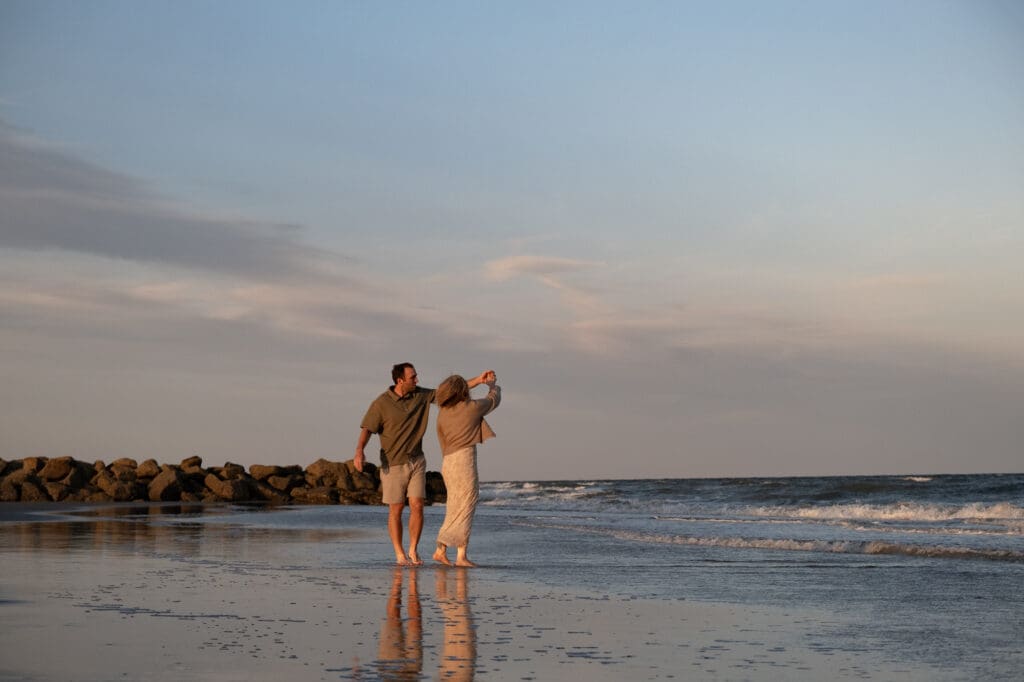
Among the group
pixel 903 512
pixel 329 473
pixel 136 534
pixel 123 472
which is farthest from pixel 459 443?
pixel 329 473

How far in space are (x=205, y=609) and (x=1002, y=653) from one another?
14.5 feet

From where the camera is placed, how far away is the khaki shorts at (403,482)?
36.4 feet

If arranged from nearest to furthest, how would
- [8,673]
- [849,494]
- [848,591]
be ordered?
1. [8,673]
2. [848,591]
3. [849,494]

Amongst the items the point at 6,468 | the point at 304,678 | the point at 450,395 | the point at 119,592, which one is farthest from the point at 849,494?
the point at 304,678

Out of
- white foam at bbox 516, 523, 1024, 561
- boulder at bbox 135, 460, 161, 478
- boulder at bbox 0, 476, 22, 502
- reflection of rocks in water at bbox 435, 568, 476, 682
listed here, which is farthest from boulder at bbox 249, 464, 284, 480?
reflection of rocks in water at bbox 435, 568, 476, 682

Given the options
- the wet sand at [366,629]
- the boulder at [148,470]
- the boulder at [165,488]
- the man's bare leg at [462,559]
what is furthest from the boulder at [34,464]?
the man's bare leg at [462,559]

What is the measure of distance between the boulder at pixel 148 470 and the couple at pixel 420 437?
2670 centimetres

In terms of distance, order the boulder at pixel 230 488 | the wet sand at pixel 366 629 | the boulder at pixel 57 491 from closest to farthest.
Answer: the wet sand at pixel 366 629 → the boulder at pixel 57 491 → the boulder at pixel 230 488

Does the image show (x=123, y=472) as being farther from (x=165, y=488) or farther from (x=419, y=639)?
(x=419, y=639)

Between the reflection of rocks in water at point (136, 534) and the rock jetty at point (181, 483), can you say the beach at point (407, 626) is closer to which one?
the reflection of rocks in water at point (136, 534)

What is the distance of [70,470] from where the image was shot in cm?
3378

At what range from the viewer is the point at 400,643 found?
584 centimetres

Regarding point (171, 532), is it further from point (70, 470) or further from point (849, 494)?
point (849, 494)

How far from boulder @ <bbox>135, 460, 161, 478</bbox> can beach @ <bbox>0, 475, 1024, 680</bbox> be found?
A: 85.5ft
